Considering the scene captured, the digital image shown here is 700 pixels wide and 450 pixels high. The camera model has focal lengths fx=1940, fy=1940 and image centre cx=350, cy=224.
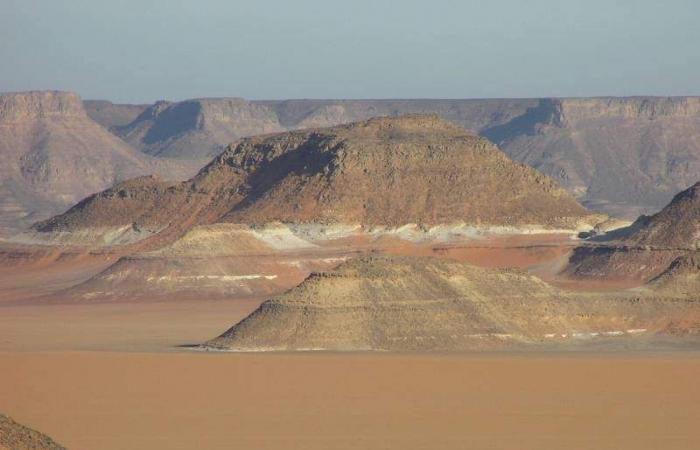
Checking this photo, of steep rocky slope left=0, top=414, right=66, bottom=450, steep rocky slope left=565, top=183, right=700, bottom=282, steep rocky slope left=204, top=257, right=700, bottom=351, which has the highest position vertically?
steep rocky slope left=0, top=414, right=66, bottom=450

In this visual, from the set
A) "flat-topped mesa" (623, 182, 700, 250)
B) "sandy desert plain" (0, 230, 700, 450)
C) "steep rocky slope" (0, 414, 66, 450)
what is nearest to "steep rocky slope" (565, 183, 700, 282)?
"flat-topped mesa" (623, 182, 700, 250)

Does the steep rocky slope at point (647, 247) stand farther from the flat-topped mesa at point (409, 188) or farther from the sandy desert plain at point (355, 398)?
the sandy desert plain at point (355, 398)

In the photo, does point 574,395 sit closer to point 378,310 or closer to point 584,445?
point 584,445

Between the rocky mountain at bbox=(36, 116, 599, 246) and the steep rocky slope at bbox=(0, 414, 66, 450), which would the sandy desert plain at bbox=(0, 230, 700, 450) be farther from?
the rocky mountain at bbox=(36, 116, 599, 246)

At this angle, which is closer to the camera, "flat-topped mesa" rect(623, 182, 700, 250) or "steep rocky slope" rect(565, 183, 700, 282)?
"steep rocky slope" rect(565, 183, 700, 282)

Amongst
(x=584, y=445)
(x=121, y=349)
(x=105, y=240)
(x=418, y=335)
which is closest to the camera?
(x=584, y=445)

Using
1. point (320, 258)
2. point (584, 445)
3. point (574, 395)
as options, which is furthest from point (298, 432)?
point (320, 258)

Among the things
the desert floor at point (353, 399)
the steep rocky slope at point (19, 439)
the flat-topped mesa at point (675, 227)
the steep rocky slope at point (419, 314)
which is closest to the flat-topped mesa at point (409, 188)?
the flat-topped mesa at point (675, 227)
